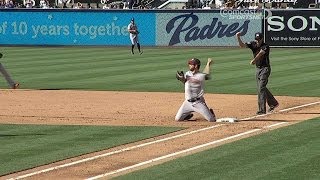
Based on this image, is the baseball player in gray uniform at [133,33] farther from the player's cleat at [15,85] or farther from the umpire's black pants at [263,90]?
the umpire's black pants at [263,90]

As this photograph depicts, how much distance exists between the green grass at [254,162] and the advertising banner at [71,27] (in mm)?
36421

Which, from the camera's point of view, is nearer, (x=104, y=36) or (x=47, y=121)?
(x=47, y=121)

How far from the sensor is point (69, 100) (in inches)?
1016

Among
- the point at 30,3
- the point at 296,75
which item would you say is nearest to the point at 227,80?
the point at 296,75

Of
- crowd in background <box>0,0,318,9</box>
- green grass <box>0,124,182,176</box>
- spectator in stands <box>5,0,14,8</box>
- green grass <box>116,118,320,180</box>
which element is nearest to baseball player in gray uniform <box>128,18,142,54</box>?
crowd in background <box>0,0,318,9</box>

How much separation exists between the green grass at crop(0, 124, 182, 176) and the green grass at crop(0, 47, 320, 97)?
9264 mm

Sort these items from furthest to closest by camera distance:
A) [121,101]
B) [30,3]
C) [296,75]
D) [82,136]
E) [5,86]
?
[30,3] < [296,75] < [5,86] < [121,101] < [82,136]

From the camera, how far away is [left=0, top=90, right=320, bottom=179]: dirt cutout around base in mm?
15359

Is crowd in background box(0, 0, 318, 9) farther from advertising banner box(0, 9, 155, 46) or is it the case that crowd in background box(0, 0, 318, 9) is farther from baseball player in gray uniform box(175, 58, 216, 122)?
baseball player in gray uniform box(175, 58, 216, 122)

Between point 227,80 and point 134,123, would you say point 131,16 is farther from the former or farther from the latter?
point 134,123

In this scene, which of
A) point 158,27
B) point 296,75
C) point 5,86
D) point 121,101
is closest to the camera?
point 121,101

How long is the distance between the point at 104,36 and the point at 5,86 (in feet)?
77.5

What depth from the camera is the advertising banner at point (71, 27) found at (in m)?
54.0

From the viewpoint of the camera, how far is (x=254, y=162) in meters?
14.9
